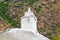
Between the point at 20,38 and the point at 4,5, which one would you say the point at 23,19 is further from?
the point at 4,5

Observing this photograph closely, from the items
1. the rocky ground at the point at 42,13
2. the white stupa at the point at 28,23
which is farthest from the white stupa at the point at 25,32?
the rocky ground at the point at 42,13

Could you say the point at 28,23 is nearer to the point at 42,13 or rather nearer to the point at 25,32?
the point at 25,32

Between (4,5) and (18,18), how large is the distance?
309cm

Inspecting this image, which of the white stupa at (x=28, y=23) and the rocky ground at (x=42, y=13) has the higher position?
the white stupa at (x=28, y=23)

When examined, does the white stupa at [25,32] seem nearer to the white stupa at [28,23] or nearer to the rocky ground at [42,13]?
the white stupa at [28,23]

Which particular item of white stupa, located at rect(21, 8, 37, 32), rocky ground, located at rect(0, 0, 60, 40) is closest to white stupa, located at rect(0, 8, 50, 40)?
white stupa, located at rect(21, 8, 37, 32)

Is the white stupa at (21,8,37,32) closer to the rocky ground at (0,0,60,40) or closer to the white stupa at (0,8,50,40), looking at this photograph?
the white stupa at (0,8,50,40)

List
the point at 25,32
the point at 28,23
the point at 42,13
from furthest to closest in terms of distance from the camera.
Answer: the point at 42,13 < the point at 28,23 < the point at 25,32

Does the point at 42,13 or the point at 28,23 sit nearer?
the point at 28,23

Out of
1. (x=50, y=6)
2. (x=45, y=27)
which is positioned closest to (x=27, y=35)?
(x=45, y=27)

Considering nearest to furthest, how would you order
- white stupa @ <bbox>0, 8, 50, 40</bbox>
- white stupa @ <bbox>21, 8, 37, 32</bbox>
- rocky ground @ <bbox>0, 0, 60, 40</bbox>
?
1. white stupa @ <bbox>0, 8, 50, 40</bbox>
2. white stupa @ <bbox>21, 8, 37, 32</bbox>
3. rocky ground @ <bbox>0, 0, 60, 40</bbox>

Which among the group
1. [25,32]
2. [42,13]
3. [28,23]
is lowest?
[42,13]

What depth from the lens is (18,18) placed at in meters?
61.3

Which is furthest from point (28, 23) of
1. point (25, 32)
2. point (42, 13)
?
point (42, 13)
